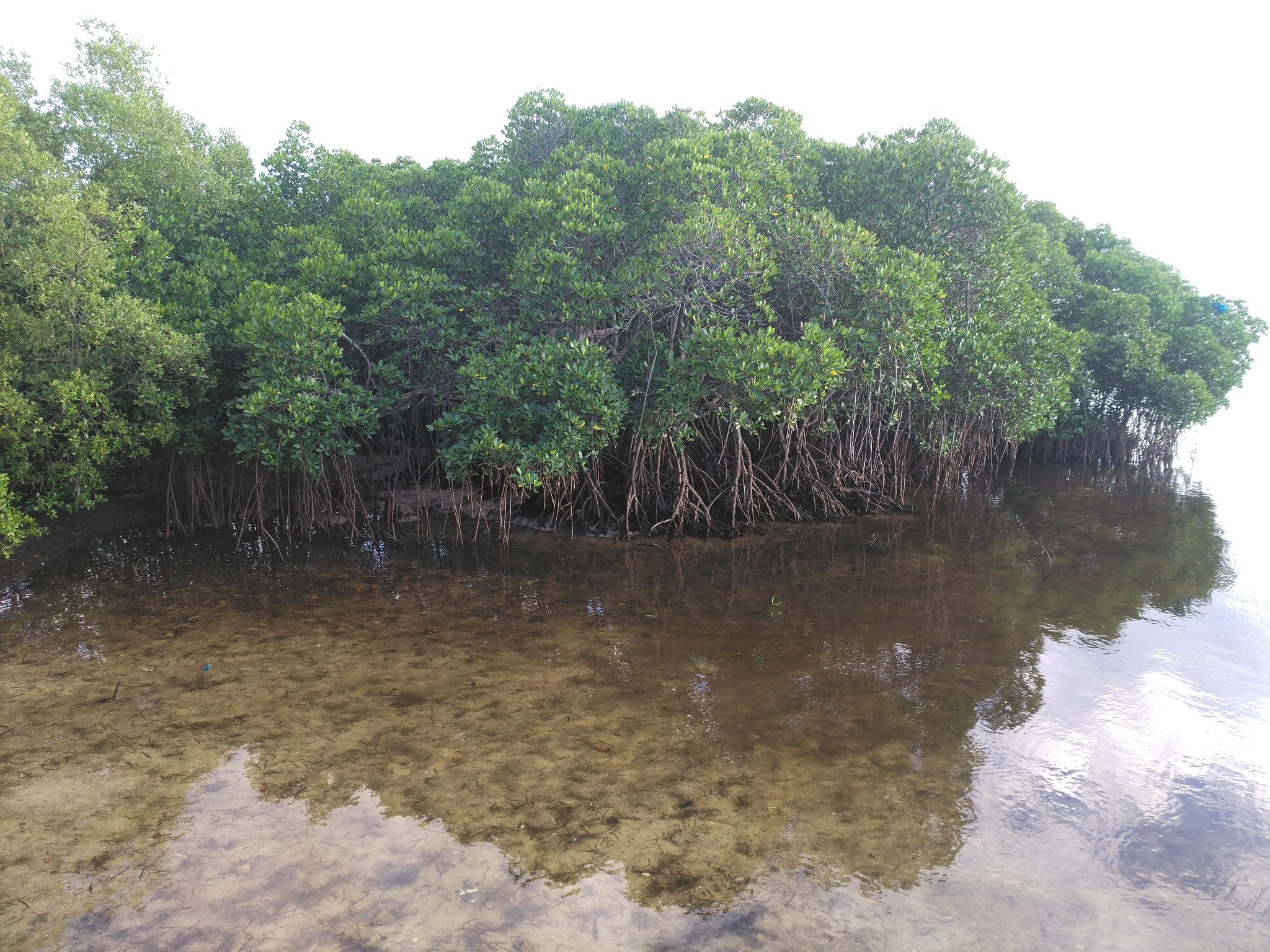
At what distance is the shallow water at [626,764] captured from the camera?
2.75 meters

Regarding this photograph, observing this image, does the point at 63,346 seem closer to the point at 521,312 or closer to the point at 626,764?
the point at 521,312

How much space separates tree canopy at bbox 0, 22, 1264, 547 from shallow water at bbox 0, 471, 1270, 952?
1.61 metres

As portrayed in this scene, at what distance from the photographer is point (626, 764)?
3.73 metres

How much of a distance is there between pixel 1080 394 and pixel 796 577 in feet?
33.4

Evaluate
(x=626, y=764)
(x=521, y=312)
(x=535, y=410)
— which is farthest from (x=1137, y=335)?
(x=626, y=764)

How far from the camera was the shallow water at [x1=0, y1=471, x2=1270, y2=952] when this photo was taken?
275cm

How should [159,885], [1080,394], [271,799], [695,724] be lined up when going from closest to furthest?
1. [159,885]
2. [271,799]
3. [695,724]
4. [1080,394]

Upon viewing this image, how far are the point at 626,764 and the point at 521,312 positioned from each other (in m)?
5.13

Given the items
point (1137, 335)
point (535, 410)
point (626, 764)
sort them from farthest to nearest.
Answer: point (1137, 335) < point (535, 410) < point (626, 764)

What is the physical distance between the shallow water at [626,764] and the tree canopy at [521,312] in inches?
63.3

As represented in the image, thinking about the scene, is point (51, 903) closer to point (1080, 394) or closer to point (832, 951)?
point (832, 951)

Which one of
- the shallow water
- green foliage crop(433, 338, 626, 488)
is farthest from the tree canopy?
the shallow water

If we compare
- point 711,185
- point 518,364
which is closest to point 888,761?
point 518,364

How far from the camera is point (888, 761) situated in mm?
3771
